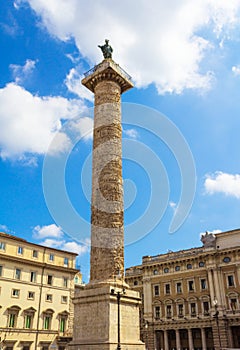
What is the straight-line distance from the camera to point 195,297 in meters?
41.7

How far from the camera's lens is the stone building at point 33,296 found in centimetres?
2911

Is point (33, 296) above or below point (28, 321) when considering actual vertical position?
above

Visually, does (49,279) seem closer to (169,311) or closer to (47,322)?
(47,322)

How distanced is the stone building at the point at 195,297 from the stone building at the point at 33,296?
14.5 meters

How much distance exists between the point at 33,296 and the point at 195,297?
65.2 feet

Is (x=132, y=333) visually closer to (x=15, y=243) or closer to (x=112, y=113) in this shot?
(x=112, y=113)

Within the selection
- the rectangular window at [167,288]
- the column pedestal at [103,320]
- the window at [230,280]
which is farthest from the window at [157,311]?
the column pedestal at [103,320]

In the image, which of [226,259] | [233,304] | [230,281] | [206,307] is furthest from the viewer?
[226,259]

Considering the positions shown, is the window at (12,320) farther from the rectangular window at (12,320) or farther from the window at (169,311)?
Result: the window at (169,311)

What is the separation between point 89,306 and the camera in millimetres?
17281

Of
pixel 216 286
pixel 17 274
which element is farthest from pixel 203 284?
pixel 17 274

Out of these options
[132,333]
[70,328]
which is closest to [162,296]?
[70,328]

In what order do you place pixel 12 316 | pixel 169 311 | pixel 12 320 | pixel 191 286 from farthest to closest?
pixel 169 311, pixel 191 286, pixel 12 316, pixel 12 320

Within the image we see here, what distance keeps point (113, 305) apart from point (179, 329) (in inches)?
1149
